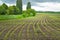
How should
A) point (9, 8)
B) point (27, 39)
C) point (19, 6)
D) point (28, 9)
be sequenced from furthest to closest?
point (28, 9), point (19, 6), point (9, 8), point (27, 39)

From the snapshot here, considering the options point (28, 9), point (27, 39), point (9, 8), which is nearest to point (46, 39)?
point (27, 39)

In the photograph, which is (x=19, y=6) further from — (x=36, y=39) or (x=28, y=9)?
(x=36, y=39)

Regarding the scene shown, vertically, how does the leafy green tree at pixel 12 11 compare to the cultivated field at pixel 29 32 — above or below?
below

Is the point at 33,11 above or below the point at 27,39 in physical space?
below

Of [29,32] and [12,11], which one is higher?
[29,32]

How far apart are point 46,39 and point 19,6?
2181 inches

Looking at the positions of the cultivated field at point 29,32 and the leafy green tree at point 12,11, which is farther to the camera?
the leafy green tree at point 12,11

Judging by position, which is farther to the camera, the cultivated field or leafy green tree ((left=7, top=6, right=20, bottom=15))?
leafy green tree ((left=7, top=6, right=20, bottom=15))

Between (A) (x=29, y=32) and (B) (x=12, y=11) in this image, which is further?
(B) (x=12, y=11)

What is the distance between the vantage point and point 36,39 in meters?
15.9

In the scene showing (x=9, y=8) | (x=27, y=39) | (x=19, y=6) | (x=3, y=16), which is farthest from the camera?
(x=19, y=6)

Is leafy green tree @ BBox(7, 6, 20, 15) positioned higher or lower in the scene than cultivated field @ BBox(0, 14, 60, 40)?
lower

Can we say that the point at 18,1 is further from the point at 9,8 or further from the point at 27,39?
the point at 27,39

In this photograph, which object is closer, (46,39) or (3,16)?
(46,39)
